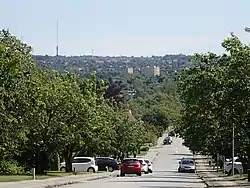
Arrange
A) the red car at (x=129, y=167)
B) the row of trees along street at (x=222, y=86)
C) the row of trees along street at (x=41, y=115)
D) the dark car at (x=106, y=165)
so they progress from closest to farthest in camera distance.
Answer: the row of trees along street at (x=41, y=115) → the row of trees along street at (x=222, y=86) → the red car at (x=129, y=167) → the dark car at (x=106, y=165)

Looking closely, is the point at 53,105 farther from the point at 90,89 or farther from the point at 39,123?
the point at 90,89

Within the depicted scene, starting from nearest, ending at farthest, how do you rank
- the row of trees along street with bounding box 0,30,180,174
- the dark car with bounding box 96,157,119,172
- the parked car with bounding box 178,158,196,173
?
the row of trees along street with bounding box 0,30,180,174, the parked car with bounding box 178,158,196,173, the dark car with bounding box 96,157,119,172

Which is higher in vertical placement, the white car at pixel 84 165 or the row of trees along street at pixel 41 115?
the row of trees along street at pixel 41 115

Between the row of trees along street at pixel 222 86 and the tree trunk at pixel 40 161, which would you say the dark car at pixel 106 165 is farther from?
the row of trees along street at pixel 222 86

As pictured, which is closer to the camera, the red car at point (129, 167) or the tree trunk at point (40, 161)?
the tree trunk at point (40, 161)

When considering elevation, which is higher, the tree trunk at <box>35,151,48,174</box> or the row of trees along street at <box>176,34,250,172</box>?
the row of trees along street at <box>176,34,250,172</box>

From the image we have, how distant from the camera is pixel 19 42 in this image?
147ft

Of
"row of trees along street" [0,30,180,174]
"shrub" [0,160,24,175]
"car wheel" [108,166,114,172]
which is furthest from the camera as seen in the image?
"car wheel" [108,166,114,172]

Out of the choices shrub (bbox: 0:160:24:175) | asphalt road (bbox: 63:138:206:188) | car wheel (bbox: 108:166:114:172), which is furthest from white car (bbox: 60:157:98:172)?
shrub (bbox: 0:160:24:175)

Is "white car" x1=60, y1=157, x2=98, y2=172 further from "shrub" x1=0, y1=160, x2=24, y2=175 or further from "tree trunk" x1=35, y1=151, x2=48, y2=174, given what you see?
"tree trunk" x1=35, y1=151, x2=48, y2=174

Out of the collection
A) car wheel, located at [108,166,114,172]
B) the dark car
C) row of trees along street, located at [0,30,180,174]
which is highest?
row of trees along street, located at [0,30,180,174]

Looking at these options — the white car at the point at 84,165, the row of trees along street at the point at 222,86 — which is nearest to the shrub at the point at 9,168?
the white car at the point at 84,165

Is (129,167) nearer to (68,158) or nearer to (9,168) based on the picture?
(68,158)

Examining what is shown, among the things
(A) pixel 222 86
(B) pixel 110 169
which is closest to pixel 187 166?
(B) pixel 110 169
